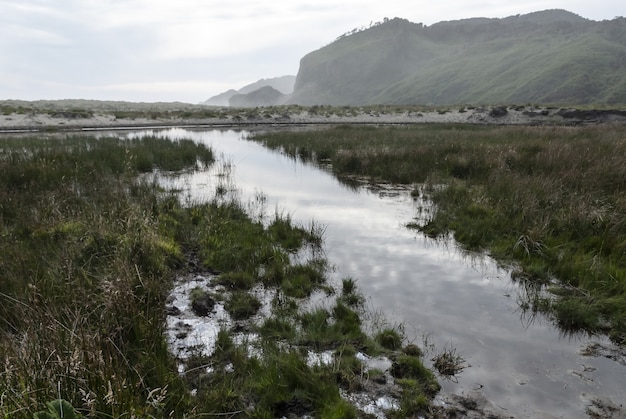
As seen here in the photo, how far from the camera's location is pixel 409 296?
5.89m

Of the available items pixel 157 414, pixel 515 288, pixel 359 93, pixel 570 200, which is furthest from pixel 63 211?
pixel 359 93

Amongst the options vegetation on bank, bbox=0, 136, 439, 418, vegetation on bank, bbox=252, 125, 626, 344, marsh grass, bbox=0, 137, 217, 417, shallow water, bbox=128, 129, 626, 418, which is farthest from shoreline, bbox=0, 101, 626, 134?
shallow water, bbox=128, 129, 626, 418

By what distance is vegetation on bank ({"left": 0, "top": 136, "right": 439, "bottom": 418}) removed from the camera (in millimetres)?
2809

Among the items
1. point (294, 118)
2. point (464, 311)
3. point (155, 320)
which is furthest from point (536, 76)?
point (155, 320)

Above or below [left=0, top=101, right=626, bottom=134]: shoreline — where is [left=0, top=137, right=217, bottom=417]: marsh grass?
below

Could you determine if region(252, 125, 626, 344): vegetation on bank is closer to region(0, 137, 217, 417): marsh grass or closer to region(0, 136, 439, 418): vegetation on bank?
region(0, 136, 439, 418): vegetation on bank

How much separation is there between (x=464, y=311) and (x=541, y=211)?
447 centimetres

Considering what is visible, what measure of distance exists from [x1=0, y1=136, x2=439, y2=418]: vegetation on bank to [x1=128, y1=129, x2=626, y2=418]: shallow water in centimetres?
56

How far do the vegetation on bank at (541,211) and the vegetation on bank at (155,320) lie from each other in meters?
3.15

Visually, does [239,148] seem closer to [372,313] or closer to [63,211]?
[63,211]

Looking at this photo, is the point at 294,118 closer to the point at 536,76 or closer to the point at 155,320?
the point at 155,320

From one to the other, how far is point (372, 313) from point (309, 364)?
1.52 metres

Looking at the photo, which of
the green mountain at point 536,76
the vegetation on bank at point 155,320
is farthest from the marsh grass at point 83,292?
the green mountain at point 536,76

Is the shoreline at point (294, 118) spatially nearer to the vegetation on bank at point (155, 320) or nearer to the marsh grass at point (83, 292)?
the marsh grass at point (83, 292)
